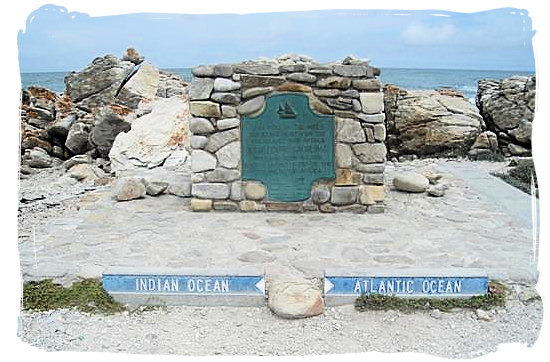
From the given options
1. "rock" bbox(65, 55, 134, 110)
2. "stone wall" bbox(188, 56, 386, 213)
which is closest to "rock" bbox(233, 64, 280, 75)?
"stone wall" bbox(188, 56, 386, 213)

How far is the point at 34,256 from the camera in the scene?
422 cm

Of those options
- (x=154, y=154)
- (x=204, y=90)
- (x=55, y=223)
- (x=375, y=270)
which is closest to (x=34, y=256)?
(x=55, y=223)

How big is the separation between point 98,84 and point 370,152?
6.57 meters

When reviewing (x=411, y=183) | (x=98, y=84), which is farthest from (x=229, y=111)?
(x=98, y=84)

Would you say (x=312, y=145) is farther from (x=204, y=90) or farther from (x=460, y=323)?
(x=460, y=323)

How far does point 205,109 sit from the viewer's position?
529 centimetres

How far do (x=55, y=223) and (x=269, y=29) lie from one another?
2.79 m

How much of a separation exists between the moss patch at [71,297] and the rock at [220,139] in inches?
73.0

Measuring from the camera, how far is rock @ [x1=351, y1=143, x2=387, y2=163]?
5297 mm

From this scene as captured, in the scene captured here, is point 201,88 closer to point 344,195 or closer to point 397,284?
point 344,195

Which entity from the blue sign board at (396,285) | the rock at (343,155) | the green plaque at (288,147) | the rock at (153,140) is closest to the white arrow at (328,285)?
the blue sign board at (396,285)

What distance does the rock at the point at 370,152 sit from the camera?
530 cm

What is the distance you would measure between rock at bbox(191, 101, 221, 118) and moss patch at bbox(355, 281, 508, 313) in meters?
2.42

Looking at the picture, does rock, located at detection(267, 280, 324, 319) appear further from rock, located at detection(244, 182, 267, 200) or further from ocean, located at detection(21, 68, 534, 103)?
rock, located at detection(244, 182, 267, 200)
